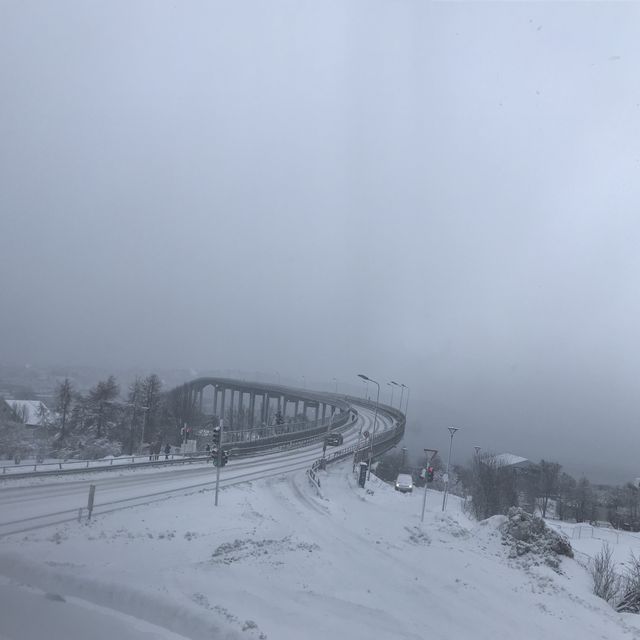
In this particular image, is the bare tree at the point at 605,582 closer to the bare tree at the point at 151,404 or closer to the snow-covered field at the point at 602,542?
the snow-covered field at the point at 602,542

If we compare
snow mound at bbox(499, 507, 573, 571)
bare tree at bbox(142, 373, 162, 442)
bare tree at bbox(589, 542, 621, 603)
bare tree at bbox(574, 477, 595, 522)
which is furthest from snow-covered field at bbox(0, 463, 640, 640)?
bare tree at bbox(574, 477, 595, 522)

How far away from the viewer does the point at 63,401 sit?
129ft

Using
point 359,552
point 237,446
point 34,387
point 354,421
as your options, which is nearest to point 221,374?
point 354,421

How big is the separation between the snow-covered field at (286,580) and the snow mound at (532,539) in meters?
0.53

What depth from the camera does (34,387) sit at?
109ft

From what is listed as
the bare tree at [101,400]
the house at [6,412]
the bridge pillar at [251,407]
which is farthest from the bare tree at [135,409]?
the bridge pillar at [251,407]

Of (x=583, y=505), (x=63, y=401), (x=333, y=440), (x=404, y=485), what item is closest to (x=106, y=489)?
(x=63, y=401)

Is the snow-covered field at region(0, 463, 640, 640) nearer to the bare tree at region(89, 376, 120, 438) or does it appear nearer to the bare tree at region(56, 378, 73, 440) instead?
the bare tree at region(56, 378, 73, 440)

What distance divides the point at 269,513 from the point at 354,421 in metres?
62.1

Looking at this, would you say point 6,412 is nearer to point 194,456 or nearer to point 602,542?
point 194,456

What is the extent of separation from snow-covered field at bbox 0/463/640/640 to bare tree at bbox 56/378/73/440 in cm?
2313

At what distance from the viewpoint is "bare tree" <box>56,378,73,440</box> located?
1522 inches

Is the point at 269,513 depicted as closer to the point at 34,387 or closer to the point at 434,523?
the point at 434,523

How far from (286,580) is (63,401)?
32992 millimetres
